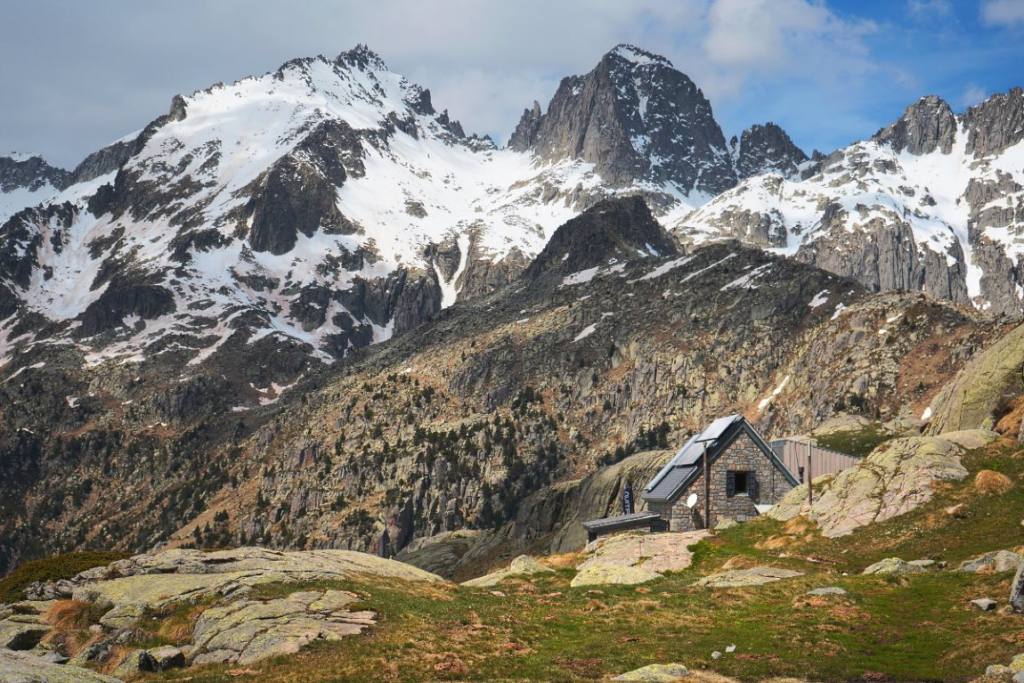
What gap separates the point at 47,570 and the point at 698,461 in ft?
124

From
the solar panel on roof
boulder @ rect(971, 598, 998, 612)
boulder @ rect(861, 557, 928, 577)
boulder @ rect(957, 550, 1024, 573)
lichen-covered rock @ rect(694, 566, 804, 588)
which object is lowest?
lichen-covered rock @ rect(694, 566, 804, 588)

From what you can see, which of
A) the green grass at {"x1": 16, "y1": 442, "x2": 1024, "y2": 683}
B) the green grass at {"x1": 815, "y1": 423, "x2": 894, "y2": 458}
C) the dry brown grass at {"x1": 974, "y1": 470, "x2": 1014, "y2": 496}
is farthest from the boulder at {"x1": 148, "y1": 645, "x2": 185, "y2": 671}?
the green grass at {"x1": 815, "y1": 423, "x2": 894, "y2": 458}

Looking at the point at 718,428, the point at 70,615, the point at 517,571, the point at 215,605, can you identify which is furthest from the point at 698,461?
the point at 70,615

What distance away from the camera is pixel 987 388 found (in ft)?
180

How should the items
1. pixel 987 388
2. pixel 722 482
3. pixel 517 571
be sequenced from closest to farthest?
pixel 517 571, pixel 987 388, pixel 722 482

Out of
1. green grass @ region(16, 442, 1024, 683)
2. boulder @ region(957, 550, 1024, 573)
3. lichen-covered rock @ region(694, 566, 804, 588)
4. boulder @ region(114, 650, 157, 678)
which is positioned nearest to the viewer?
green grass @ region(16, 442, 1024, 683)

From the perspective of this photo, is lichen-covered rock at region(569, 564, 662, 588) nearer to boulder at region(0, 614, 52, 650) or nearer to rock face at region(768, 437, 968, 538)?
rock face at region(768, 437, 968, 538)

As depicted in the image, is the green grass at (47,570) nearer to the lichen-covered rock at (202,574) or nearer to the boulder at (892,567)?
the lichen-covered rock at (202,574)

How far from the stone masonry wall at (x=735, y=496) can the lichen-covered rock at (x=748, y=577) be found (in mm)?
17110

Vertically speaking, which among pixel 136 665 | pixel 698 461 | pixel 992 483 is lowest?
pixel 136 665

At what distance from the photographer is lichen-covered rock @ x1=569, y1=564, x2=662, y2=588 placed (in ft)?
134

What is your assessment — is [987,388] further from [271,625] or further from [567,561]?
[271,625]

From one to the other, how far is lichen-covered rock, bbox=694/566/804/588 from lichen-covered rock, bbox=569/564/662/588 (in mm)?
3156

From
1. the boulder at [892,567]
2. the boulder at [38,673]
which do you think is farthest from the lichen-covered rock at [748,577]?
the boulder at [38,673]
